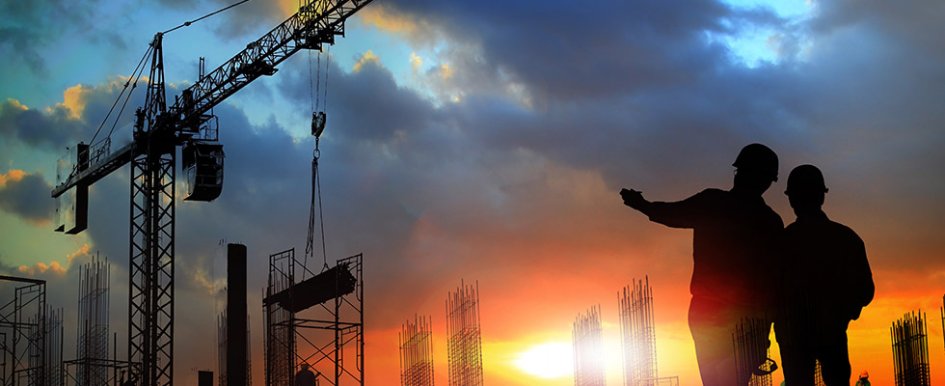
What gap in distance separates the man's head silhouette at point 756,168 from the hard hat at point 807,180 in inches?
5.0

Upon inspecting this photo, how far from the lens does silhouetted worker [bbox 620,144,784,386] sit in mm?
7363

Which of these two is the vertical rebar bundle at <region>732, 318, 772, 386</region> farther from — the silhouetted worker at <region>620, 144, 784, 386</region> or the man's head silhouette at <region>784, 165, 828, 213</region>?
the man's head silhouette at <region>784, 165, 828, 213</region>

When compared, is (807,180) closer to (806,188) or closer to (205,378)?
(806,188)

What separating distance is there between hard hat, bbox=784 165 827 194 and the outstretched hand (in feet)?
3.20

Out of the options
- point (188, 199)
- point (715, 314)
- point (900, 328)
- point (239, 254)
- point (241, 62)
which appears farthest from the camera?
point (241, 62)

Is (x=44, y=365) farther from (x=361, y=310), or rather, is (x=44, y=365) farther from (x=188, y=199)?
(x=361, y=310)

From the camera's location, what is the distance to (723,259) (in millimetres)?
7375

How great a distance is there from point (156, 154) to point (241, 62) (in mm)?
5130

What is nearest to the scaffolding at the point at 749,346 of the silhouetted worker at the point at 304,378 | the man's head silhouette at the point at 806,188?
the man's head silhouette at the point at 806,188

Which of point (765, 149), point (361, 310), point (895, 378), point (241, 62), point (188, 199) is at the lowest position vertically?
point (895, 378)

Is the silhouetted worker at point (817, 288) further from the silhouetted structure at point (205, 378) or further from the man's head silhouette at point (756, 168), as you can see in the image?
the silhouetted structure at point (205, 378)

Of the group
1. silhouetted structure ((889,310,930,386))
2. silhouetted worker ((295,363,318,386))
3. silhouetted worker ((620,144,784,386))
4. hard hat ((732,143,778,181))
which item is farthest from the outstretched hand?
silhouetted worker ((295,363,318,386))

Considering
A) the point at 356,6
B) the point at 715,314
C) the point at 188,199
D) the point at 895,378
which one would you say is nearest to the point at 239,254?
the point at 188,199

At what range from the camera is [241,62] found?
45.2m
